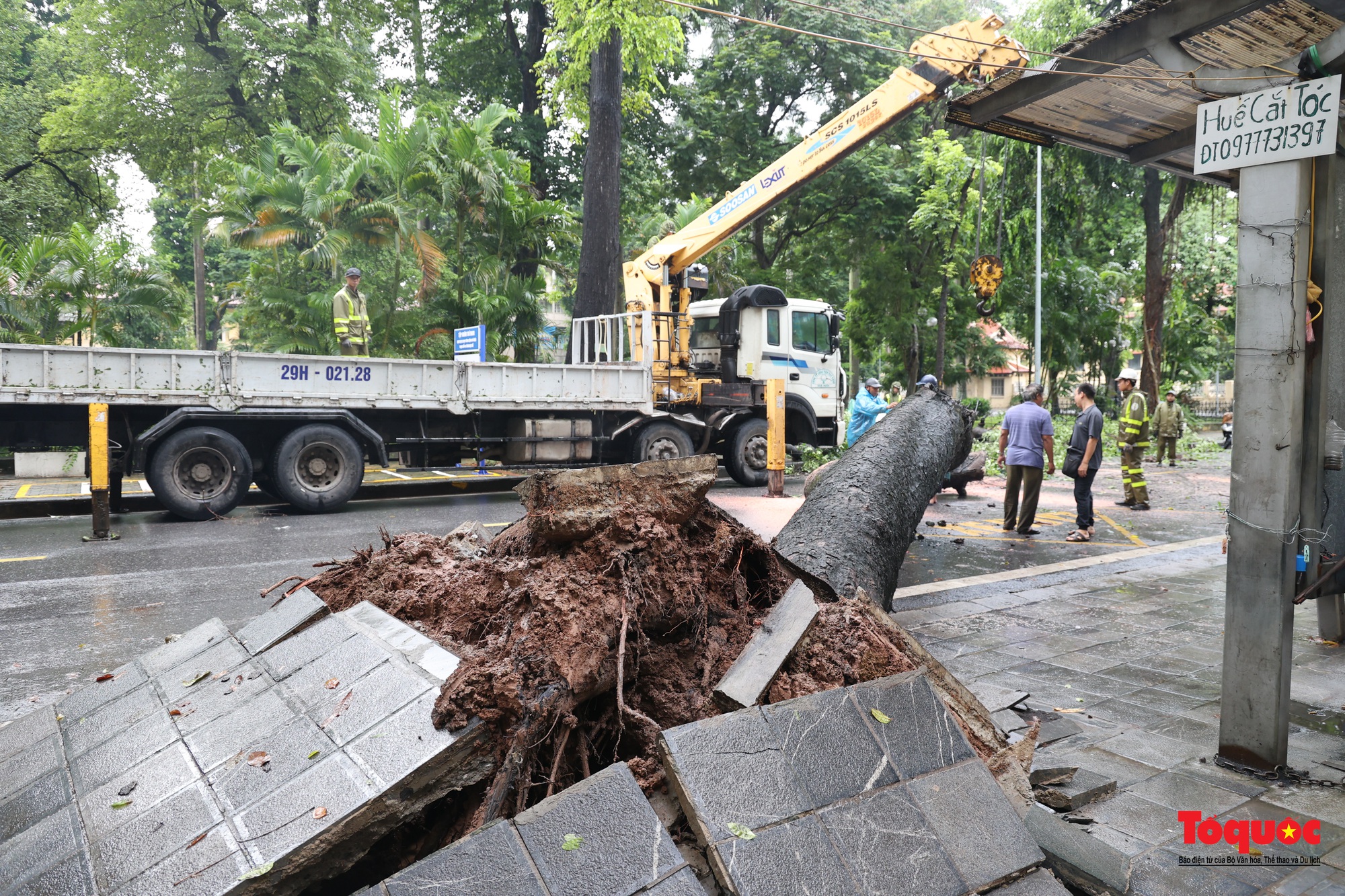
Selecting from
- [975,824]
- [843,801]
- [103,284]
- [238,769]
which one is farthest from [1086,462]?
[103,284]

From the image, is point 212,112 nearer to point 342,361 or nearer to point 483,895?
point 342,361

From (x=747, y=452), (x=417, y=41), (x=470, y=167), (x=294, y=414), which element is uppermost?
(x=417, y=41)

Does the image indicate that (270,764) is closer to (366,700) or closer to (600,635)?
(366,700)

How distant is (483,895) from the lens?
2014 mm

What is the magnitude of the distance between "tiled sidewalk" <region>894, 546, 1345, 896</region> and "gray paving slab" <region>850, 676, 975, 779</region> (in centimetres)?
49

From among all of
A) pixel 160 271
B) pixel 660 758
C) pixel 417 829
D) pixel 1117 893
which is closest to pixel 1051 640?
pixel 1117 893

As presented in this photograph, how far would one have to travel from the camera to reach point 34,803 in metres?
2.65

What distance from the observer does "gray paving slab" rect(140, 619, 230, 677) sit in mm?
3400

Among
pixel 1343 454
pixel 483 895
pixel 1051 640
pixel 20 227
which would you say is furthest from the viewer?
pixel 20 227

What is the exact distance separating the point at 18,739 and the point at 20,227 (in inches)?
892

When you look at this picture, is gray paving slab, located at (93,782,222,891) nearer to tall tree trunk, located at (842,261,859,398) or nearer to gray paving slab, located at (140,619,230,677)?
gray paving slab, located at (140,619,230,677)

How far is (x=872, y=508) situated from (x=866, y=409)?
6137 mm

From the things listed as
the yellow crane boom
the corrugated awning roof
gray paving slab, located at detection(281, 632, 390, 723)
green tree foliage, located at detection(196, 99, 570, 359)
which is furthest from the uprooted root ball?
green tree foliage, located at detection(196, 99, 570, 359)

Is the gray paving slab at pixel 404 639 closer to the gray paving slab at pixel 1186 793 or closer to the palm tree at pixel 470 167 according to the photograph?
the gray paving slab at pixel 1186 793
